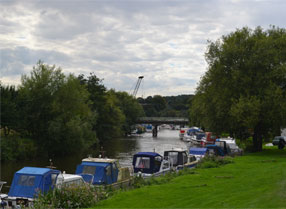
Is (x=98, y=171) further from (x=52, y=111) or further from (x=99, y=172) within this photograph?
(x=52, y=111)

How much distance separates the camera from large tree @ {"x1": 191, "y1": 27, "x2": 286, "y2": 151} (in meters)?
39.3

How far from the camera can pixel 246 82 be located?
41438 mm

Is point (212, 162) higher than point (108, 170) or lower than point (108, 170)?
higher

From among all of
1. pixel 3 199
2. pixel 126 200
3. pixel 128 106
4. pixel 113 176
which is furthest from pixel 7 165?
pixel 128 106

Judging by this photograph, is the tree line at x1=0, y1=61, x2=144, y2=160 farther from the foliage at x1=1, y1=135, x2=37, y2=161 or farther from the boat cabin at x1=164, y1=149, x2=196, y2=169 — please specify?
the boat cabin at x1=164, y1=149, x2=196, y2=169

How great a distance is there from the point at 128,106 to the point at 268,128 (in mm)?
82560

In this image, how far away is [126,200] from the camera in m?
17.5

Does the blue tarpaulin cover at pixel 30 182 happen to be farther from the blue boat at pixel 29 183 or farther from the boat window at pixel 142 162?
the boat window at pixel 142 162

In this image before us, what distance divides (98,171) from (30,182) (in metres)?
5.62

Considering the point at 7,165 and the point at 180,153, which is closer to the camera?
the point at 180,153

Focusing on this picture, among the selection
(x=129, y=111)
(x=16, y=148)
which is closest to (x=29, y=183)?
(x=16, y=148)

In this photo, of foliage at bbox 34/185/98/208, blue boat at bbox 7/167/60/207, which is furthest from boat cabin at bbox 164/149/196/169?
foliage at bbox 34/185/98/208

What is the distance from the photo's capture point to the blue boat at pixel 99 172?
1025 inches

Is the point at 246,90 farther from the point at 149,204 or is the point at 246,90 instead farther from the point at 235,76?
the point at 149,204
